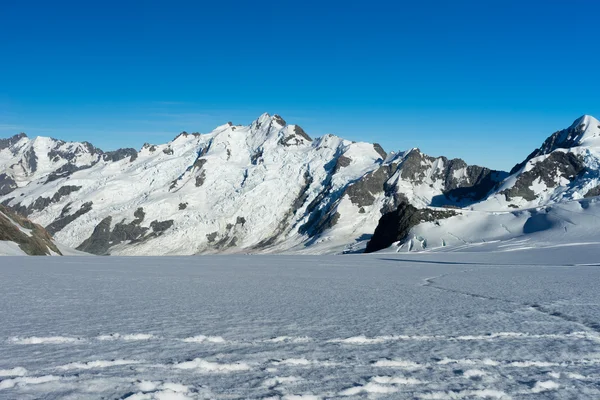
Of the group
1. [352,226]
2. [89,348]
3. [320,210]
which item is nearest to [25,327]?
[89,348]

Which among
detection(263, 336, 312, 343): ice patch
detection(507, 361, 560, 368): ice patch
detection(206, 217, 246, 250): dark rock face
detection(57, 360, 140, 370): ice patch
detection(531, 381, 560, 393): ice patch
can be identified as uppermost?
detection(206, 217, 246, 250): dark rock face

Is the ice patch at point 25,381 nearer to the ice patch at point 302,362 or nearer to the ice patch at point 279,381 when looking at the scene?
the ice patch at point 279,381

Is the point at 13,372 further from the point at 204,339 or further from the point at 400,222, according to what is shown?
the point at 400,222

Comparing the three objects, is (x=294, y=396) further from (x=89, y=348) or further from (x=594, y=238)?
(x=594, y=238)

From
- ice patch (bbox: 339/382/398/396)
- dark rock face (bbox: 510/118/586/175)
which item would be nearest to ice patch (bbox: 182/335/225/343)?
ice patch (bbox: 339/382/398/396)

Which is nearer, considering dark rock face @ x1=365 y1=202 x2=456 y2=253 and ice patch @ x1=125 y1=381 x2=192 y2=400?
ice patch @ x1=125 y1=381 x2=192 y2=400

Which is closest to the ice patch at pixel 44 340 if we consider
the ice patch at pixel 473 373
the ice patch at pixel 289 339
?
the ice patch at pixel 289 339

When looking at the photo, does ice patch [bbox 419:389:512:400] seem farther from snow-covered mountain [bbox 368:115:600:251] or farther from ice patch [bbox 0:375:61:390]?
snow-covered mountain [bbox 368:115:600:251]
